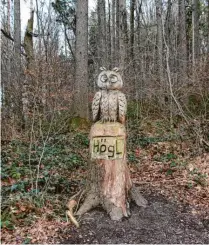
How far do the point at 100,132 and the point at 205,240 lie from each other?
2.11m

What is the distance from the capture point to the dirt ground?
411 centimetres

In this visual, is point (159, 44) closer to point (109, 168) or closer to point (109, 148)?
point (109, 148)

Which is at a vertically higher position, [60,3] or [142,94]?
[60,3]

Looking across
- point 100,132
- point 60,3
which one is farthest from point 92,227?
point 60,3

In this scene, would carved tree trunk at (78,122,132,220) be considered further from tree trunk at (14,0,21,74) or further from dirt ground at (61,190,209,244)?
tree trunk at (14,0,21,74)

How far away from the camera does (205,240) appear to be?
13.8 feet

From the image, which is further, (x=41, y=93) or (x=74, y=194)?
(x=41, y=93)

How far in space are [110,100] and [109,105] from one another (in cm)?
8

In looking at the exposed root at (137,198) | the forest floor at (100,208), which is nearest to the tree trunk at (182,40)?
the forest floor at (100,208)

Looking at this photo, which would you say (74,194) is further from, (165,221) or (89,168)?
(165,221)

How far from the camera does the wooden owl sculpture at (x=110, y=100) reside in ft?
15.5

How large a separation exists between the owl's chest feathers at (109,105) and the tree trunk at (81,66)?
419 cm

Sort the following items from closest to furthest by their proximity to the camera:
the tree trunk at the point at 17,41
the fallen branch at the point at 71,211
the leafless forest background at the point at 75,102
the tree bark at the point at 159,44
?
1. the fallen branch at the point at 71,211
2. the leafless forest background at the point at 75,102
3. the tree bark at the point at 159,44
4. the tree trunk at the point at 17,41

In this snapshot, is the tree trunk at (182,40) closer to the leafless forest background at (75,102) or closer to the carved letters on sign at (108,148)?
the leafless forest background at (75,102)
